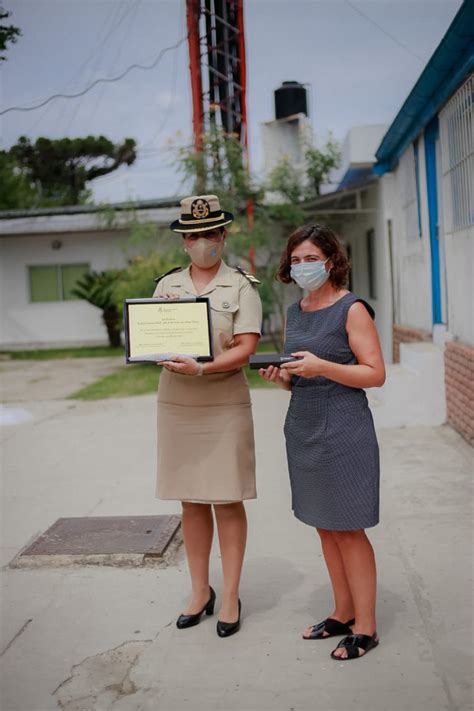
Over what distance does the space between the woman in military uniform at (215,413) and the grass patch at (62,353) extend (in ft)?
52.3

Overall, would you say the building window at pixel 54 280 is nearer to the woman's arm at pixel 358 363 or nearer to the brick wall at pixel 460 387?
the brick wall at pixel 460 387

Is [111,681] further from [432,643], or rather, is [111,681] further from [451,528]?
[451,528]

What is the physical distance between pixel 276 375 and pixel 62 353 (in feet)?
60.4

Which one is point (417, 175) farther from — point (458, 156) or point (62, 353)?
point (62, 353)

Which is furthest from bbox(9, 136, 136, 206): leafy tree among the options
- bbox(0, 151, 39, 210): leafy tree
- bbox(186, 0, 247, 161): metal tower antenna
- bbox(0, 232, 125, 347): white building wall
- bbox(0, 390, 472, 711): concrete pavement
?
bbox(0, 390, 472, 711): concrete pavement

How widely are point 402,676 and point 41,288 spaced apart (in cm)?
2124

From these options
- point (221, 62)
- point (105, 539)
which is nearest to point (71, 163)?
point (221, 62)

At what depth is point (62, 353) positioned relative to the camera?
21156 mm

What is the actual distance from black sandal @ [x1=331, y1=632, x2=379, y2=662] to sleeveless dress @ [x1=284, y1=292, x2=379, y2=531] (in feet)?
1.54

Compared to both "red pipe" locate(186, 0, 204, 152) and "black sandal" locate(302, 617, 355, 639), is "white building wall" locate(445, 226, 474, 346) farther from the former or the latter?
"red pipe" locate(186, 0, 204, 152)

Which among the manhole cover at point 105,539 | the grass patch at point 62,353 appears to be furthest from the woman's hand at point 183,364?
the grass patch at point 62,353

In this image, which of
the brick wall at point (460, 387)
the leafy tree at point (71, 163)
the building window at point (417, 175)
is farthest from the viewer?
the leafy tree at point (71, 163)

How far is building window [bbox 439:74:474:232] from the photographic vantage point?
7.37 meters

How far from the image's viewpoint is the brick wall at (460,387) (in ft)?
23.8
